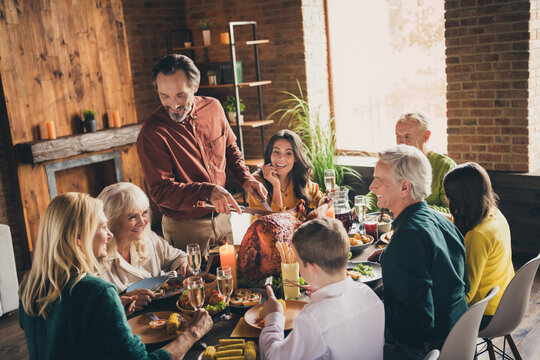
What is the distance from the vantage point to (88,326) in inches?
58.9

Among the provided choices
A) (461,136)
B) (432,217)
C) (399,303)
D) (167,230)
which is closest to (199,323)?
(399,303)

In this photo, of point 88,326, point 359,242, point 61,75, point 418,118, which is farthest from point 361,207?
point 61,75

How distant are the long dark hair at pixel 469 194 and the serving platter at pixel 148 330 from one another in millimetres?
1204

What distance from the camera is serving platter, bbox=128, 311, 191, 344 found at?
1.77 m

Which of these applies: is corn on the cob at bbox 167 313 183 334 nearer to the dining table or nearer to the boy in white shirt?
the dining table

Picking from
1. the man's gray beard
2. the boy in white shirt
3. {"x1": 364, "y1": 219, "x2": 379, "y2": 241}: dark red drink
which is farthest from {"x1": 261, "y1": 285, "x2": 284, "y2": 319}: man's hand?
the man's gray beard

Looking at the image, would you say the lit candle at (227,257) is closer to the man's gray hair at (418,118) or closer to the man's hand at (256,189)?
the man's hand at (256,189)

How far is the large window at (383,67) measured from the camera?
4895mm

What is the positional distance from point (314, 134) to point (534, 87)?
204cm

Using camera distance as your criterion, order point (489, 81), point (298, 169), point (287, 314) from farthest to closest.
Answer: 1. point (489, 81)
2. point (298, 169)
3. point (287, 314)

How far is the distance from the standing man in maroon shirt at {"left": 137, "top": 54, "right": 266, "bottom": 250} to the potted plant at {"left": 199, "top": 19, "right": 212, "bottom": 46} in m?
2.90

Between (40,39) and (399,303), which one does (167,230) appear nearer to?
(399,303)

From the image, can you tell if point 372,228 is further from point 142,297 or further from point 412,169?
point 142,297

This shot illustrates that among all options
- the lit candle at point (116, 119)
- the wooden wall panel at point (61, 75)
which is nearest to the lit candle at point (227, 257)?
the wooden wall panel at point (61, 75)
